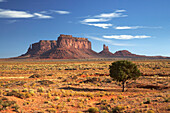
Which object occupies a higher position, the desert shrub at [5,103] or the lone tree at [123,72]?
the lone tree at [123,72]

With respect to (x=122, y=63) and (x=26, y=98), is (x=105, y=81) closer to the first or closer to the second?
(x=122, y=63)

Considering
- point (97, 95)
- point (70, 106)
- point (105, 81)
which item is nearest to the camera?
point (70, 106)

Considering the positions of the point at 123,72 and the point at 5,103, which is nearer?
the point at 5,103

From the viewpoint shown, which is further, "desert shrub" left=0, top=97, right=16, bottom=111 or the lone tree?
the lone tree

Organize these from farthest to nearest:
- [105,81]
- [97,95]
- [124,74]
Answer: [105,81] → [124,74] → [97,95]

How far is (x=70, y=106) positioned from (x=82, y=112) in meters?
2.63

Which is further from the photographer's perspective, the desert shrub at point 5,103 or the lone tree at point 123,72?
the lone tree at point 123,72

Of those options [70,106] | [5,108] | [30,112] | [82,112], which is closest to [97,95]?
[70,106]

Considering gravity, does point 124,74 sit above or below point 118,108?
above

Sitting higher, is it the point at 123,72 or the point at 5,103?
the point at 123,72

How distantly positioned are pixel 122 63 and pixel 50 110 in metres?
15.3

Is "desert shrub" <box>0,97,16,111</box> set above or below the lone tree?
below

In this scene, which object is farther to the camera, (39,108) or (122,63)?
(122,63)

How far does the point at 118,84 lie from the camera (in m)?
31.9
